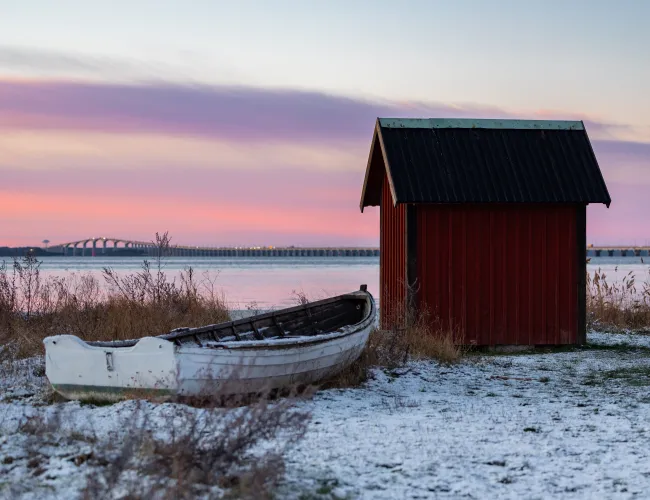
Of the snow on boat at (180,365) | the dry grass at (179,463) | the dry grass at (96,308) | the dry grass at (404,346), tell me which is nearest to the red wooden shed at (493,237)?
the dry grass at (404,346)

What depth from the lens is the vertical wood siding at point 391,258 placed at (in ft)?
48.1

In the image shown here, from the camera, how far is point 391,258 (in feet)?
51.9

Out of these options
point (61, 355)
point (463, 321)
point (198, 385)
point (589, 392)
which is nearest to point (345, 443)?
point (198, 385)

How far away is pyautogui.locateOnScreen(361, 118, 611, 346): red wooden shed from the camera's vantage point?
14305mm

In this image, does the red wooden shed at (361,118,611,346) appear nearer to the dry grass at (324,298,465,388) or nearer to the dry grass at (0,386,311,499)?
the dry grass at (324,298,465,388)

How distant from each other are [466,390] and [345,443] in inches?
141

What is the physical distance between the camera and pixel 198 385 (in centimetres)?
807

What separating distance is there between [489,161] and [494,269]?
194 centimetres

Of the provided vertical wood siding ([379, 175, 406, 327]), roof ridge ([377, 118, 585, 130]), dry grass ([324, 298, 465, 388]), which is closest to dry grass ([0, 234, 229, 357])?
vertical wood siding ([379, 175, 406, 327])

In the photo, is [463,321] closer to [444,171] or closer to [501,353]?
[501,353]

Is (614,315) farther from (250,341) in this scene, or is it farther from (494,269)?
(250,341)

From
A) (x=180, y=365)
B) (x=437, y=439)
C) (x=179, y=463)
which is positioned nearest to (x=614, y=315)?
(x=437, y=439)

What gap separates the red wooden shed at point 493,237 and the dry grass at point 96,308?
12.1 ft

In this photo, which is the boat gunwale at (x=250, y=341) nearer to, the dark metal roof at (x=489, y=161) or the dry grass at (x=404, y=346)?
the dry grass at (x=404, y=346)
